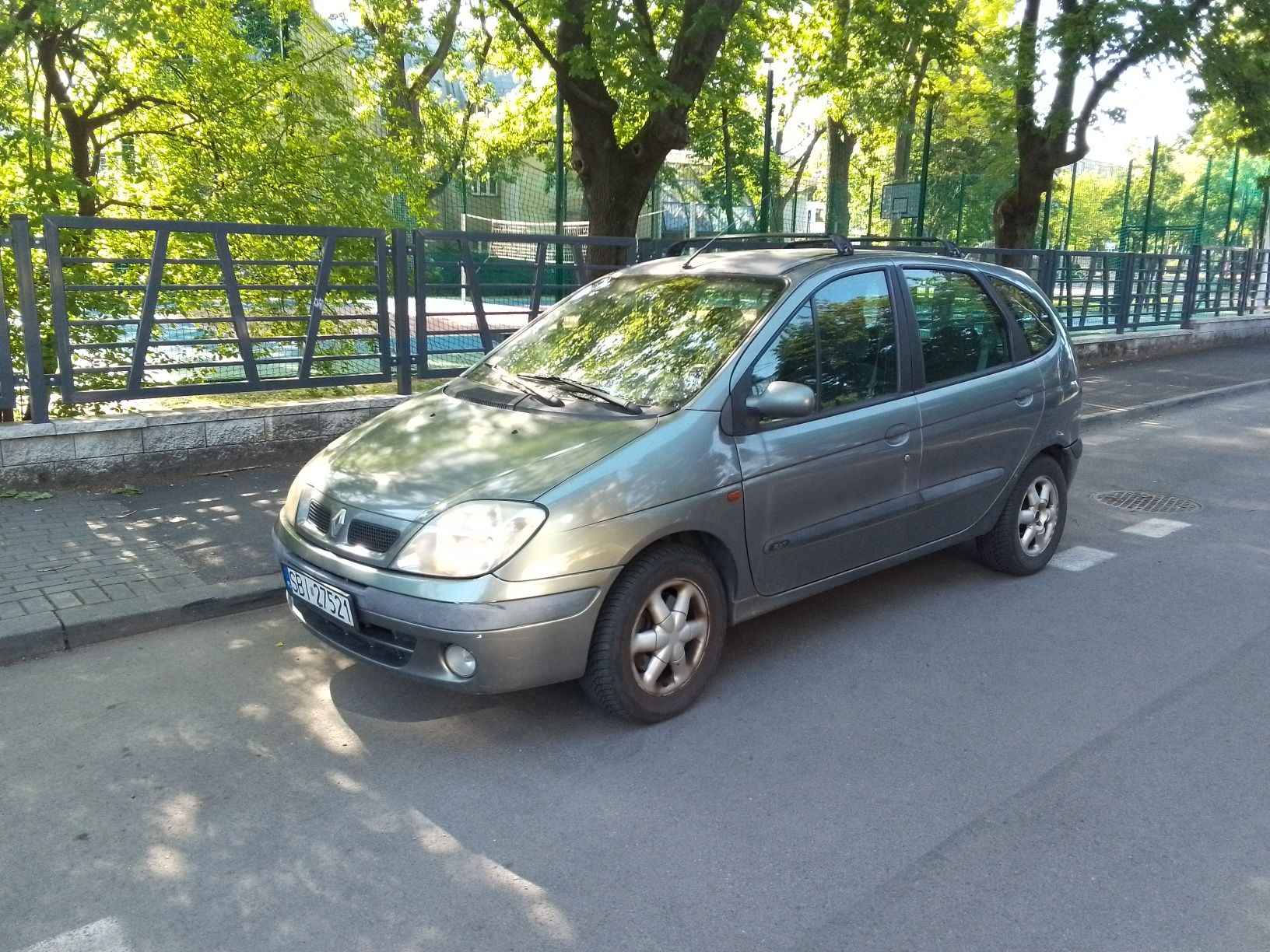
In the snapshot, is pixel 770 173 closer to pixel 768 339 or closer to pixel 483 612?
pixel 768 339

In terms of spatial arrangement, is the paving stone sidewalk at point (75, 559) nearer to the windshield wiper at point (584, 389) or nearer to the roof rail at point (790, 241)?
the windshield wiper at point (584, 389)

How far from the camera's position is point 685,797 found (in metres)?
3.49

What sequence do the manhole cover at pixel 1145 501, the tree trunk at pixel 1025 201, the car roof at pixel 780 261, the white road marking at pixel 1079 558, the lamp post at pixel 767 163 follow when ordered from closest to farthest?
the car roof at pixel 780 261 < the white road marking at pixel 1079 558 < the manhole cover at pixel 1145 501 < the lamp post at pixel 767 163 < the tree trunk at pixel 1025 201

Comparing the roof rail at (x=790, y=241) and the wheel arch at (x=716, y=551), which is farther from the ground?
the roof rail at (x=790, y=241)

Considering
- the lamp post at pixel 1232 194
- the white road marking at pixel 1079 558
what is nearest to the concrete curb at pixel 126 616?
the white road marking at pixel 1079 558

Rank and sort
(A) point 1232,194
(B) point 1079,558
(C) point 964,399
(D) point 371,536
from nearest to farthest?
(D) point 371,536 → (C) point 964,399 → (B) point 1079,558 → (A) point 1232,194

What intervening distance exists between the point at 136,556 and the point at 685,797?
3738 millimetres

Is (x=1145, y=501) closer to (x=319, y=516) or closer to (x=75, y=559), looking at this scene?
(x=319, y=516)

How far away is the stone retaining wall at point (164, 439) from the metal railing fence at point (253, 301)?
0.21m

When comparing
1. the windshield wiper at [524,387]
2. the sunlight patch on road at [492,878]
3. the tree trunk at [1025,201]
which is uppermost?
the tree trunk at [1025,201]

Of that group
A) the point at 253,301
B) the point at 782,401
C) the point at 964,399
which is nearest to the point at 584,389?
the point at 782,401

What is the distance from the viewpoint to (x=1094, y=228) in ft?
76.7

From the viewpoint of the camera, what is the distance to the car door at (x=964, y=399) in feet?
16.5

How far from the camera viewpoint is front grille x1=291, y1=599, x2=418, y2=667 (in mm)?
3732
